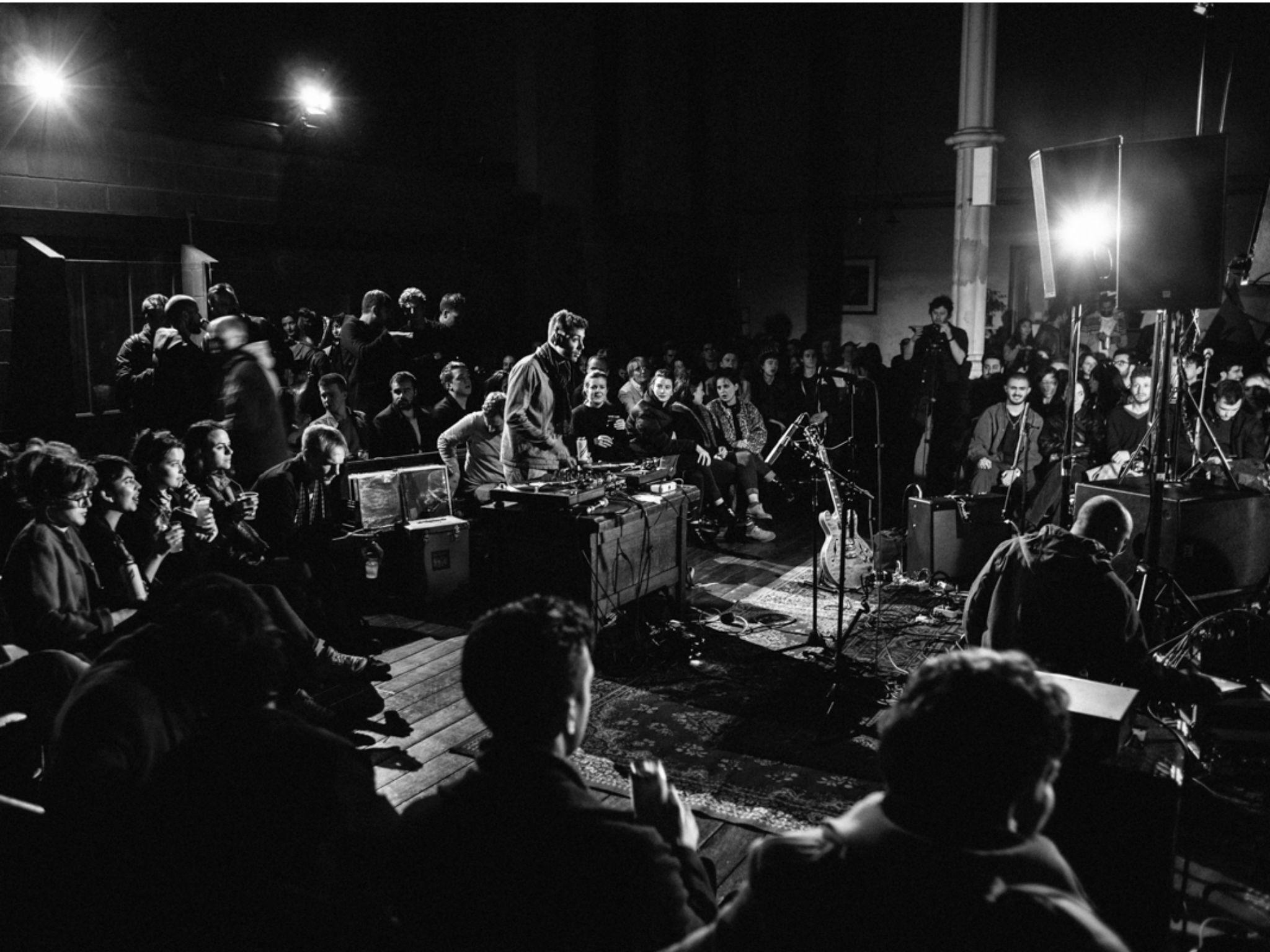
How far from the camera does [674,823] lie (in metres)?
1.73

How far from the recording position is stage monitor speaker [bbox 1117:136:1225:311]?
15.2 ft

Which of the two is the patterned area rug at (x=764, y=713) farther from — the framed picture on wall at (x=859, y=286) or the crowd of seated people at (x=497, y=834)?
A: the framed picture on wall at (x=859, y=286)

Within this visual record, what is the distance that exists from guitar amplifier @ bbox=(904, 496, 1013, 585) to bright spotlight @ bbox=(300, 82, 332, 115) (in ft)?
25.2

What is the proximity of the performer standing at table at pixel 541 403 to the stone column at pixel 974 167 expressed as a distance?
18.0ft

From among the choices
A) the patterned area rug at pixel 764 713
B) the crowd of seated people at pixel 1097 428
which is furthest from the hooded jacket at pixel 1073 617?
the crowd of seated people at pixel 1097 428

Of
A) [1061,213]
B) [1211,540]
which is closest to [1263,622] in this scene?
[1211,540]

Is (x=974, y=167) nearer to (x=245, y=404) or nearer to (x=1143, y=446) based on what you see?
(x=1143, y=446)

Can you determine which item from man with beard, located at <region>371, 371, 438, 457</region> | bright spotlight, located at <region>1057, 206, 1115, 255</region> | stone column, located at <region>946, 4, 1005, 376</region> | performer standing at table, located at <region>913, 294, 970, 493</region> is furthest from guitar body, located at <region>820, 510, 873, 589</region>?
stone column, located at <region>946, 4, 1005, 376</region>

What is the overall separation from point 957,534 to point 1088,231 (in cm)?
226

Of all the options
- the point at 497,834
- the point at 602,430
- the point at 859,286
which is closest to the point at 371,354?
the point at 602,430

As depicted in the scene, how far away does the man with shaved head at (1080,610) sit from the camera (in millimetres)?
3180

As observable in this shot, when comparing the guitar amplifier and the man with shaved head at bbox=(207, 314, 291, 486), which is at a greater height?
the man with shaved head at bbox=(207, 314, 291, 486)

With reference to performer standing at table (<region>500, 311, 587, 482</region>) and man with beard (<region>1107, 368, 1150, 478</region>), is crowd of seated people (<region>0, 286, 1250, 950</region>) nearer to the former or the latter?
performer standing at table (<region>500, 311, 587, 482</region>)

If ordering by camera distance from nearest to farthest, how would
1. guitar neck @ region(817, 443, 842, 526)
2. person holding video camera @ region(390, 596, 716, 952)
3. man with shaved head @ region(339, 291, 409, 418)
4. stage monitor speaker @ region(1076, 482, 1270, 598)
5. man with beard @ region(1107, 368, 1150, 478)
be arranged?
person holding video camera @ region(390, 596, 716, 952), stage monitor speaker @ region(1076, 482, 1270, 598), guitar neck @ region(817, 443, 842, 526), man with shaved head @ region(339, 291, 409, 418), man with beard @ region(1107, 368, 1150, 478)
